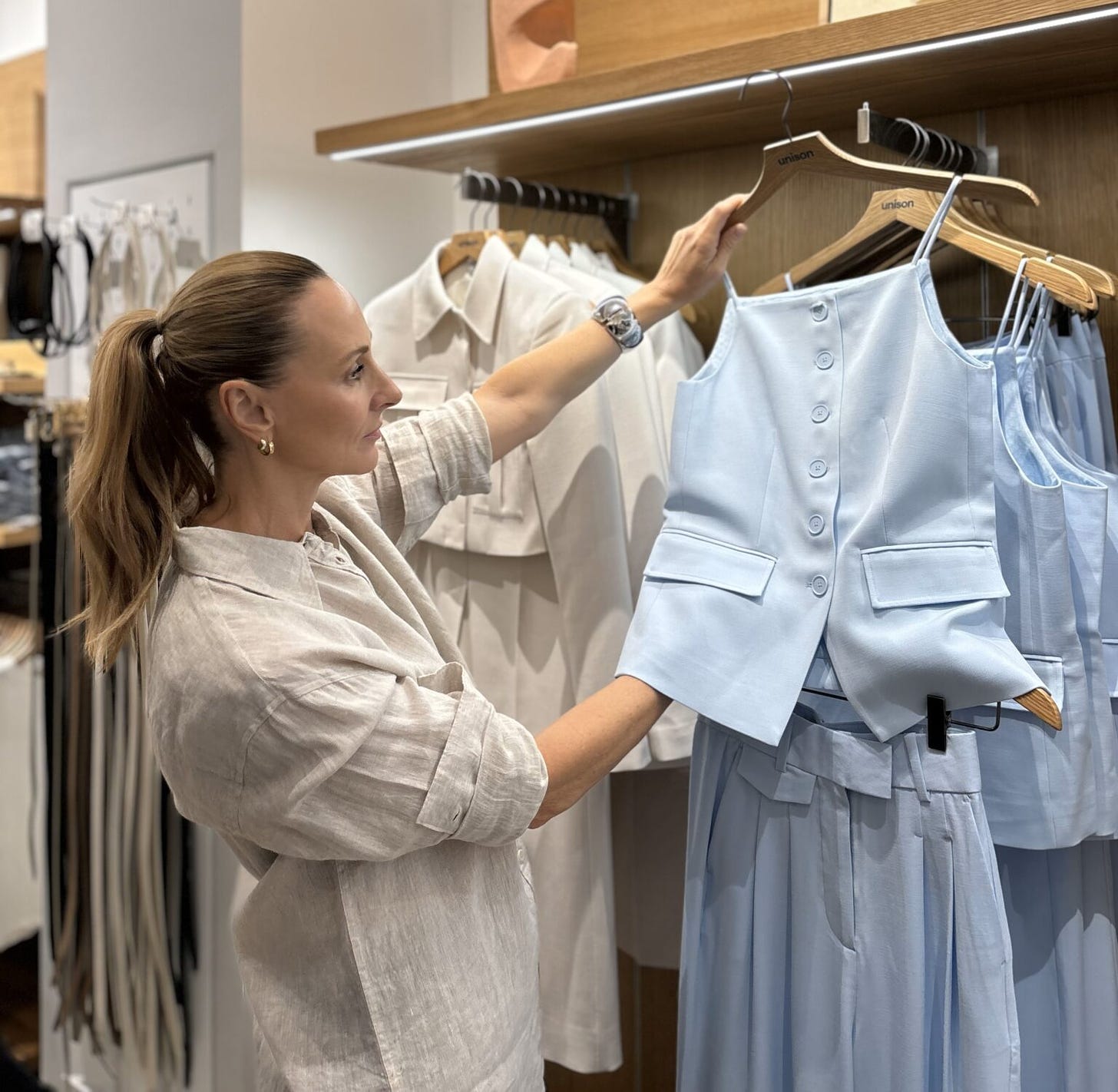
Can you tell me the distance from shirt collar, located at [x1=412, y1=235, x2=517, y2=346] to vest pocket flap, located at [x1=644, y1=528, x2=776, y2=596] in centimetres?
49

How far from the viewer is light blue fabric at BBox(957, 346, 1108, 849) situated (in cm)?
121

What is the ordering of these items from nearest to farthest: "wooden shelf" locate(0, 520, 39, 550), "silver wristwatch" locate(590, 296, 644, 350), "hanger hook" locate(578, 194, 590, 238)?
1. "silver wristwatch" locate(590, 296, 644, 350)
2. "hanger hook" locate(578, 194, 590, 238)
3. "wooden shelf" locate(0, 520, 39, 550)

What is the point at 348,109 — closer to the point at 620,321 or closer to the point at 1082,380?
the point at 620,321

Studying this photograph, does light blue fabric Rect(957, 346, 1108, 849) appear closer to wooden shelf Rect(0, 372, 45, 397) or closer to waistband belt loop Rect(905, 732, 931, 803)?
waistband belt loop Rect(905, 732, 931, 803)

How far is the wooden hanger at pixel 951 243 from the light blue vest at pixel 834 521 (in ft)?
0.35

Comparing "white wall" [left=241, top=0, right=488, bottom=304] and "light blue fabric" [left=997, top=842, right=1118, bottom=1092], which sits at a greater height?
"white wall" [left=241, top=0, right=488, bottom=304]

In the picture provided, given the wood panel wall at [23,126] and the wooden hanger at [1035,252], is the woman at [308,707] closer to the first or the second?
the wooden hanger at [1035,252]

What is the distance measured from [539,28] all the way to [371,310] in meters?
0.47

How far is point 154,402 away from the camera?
1.08 meters

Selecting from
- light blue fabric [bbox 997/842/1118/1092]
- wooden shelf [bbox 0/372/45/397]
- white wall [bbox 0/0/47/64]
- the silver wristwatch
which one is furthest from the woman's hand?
white wall [bbox 0/0/47/64]

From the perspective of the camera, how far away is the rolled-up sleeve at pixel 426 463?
4.49ft

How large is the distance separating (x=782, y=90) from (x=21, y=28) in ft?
8.84

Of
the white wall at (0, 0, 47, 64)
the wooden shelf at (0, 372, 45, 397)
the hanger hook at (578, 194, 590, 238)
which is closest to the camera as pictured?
the hanger hook at (578, 194, 590, 238)

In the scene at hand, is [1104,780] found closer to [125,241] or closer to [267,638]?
[267,638]
